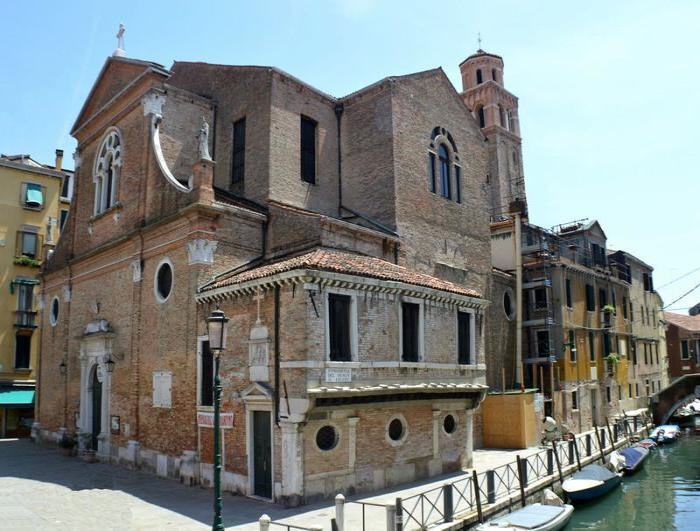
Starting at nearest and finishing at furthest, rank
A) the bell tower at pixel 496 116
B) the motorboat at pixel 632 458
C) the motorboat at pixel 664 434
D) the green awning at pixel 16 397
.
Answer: the motorboat at pixel 632 458
the green awning at pixel 16 397
the motorboat at pixel 664 434
the bell tower at pixel 496 116

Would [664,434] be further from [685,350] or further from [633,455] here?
[685,350]

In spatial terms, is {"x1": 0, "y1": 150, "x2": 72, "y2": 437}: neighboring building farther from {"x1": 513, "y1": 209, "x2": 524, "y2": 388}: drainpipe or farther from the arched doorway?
{"x1": 513, "y1": 209, "x2": 524, "y2": 388}: drainpipe

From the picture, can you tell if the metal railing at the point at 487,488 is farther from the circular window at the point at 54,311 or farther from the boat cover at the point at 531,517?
the circular window at the point at 54,311

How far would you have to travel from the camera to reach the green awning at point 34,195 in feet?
99.6

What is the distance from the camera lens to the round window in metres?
15.1

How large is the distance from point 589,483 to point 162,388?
12853 millimetres

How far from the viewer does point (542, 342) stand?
87.7ft

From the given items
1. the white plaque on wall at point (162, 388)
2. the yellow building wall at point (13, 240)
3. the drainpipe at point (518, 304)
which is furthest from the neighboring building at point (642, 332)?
the yellow building wall at point (13, 240)

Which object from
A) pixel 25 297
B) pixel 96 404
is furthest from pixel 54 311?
pixel 96 404

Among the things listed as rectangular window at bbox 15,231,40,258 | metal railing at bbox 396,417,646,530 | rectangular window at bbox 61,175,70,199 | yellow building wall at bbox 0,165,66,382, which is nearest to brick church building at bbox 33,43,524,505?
metal railing at bbox 396,417,646,530

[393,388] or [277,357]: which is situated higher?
[277,357]

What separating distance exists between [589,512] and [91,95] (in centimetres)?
2295

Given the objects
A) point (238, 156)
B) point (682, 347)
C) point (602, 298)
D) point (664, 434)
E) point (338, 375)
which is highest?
point (238, 156)

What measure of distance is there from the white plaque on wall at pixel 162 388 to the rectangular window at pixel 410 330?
6.64 meters
